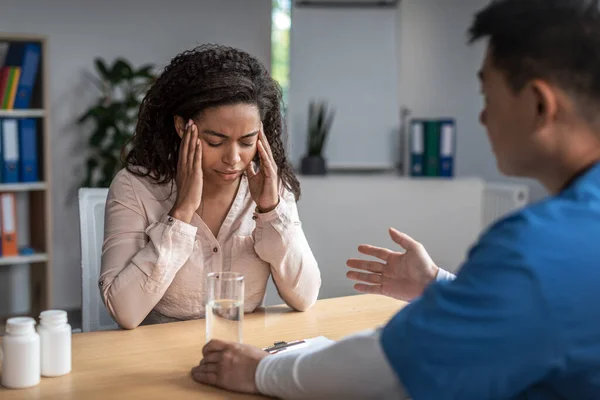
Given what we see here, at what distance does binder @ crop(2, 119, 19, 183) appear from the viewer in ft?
11.5

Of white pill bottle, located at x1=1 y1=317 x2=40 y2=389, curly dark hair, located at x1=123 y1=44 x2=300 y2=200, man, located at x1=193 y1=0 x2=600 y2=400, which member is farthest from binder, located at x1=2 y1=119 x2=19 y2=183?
man, located at x1=193 y1=0 x2=600 y2=400

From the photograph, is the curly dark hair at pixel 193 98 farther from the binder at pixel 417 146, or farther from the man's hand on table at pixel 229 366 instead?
the binder at pixel 417 146

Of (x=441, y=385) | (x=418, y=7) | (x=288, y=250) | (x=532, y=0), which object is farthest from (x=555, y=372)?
(x=418, y=7)

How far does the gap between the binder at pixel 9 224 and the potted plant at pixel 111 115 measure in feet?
1.52

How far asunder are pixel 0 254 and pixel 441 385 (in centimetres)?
328

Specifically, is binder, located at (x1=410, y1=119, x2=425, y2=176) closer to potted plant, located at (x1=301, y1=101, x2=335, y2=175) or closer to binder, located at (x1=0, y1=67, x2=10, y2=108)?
potted plant, located at (x1=301, y1=101, x2=335, y2=175)

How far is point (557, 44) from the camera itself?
0.81m

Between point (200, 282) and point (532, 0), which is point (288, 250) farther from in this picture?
point (532, 0)

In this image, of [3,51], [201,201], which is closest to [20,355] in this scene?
[201,201]

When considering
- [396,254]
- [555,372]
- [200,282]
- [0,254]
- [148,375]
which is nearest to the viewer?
[555,372]

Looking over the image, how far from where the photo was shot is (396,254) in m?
1.49

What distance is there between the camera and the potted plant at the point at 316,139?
3963 mm

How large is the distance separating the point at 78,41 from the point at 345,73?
1.55 m

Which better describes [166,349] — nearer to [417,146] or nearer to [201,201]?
[201,201]
